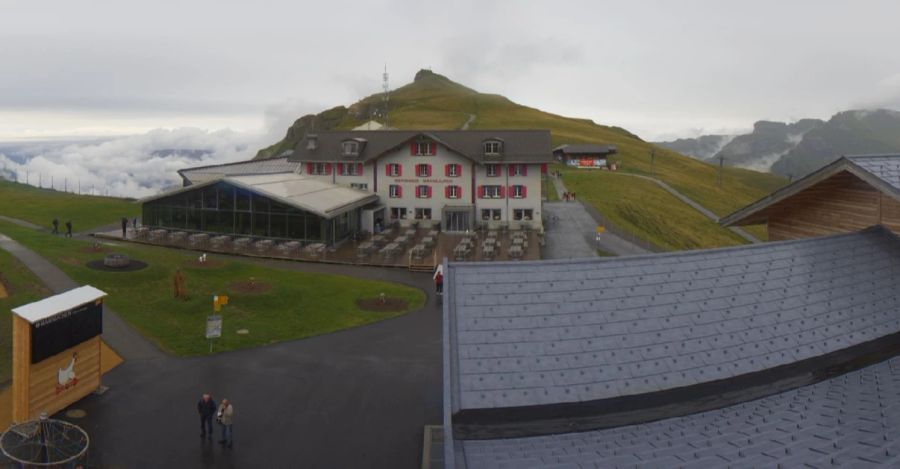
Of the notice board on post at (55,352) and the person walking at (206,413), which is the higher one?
the notice board on post at (55,352)

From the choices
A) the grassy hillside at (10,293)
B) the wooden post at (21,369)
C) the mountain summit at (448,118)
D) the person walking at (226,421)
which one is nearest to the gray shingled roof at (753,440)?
the person walking at (226,421)

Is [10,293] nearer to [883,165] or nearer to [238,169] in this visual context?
[883,165]

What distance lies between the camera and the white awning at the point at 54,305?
17188 millimetres

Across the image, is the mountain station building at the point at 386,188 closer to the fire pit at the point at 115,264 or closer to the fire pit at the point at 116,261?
the fire pit at the point at 115,264

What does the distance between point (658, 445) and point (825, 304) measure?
17.4ft

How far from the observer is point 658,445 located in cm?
795

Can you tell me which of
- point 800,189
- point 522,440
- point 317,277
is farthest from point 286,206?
point 522,440

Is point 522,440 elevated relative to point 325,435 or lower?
elevated

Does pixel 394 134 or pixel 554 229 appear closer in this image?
pixel 554 229

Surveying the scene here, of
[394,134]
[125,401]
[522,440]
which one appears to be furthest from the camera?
[394,134]

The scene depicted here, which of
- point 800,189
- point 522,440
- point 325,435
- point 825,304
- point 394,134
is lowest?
point 325,435

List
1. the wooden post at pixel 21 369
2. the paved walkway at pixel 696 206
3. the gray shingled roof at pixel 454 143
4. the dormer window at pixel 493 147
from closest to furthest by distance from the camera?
the wooden post at pixel 21 369 < the gray shingled roof at pixel 454 143 < the dormer window at pixel 493 147 < the paved walkway at pixel 696 206

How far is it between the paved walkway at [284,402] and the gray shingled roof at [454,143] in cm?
2846

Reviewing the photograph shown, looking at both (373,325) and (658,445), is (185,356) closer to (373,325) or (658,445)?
(373,325)
